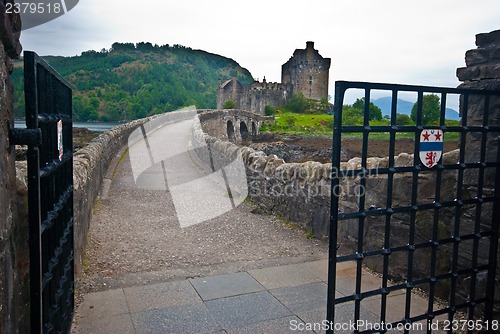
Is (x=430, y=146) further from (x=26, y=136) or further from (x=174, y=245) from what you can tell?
(x=174, y=245)

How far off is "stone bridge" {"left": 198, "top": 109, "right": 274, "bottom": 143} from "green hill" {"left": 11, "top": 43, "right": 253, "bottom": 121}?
54.8 ft

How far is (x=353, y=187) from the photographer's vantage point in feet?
16.3

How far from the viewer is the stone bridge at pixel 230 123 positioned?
30656 millimetres

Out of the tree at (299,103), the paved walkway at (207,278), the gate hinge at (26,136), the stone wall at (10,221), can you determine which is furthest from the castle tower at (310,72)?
the gate hinge at (26,136)

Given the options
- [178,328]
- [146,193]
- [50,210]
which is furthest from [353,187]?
[146,193]

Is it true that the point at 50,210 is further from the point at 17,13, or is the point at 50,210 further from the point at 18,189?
the point at 17,13

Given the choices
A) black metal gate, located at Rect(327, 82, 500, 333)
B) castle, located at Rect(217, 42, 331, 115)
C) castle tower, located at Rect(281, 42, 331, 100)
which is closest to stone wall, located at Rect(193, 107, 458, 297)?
black metal gate, located at Rect(327, 82, 500, 333)

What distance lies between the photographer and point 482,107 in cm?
344

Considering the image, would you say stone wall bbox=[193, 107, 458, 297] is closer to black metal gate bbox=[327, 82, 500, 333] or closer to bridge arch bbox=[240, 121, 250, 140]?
black metal gate bbox=[327, 82, 500, 333]

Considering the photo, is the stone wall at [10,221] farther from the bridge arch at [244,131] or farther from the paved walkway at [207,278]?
the bridge arch at [244,131]

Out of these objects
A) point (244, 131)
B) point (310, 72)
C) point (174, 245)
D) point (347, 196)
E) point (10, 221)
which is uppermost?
point (310, 72)

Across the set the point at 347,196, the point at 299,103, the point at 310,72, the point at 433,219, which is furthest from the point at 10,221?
the point at 310,72

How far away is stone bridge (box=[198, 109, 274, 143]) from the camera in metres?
30.7

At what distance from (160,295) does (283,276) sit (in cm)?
135
